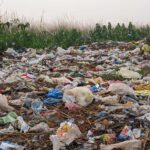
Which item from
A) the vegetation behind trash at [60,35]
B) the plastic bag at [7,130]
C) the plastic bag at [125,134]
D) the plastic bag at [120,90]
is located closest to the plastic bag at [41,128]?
the plastic bag at [7,130]

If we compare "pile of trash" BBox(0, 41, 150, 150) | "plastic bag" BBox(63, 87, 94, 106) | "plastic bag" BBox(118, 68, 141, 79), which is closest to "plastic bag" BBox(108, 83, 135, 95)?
"pile of trash" BBox(0, 41, 150, 150)

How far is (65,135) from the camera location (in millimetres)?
4754

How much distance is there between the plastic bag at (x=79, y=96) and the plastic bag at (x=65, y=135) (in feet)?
2.82

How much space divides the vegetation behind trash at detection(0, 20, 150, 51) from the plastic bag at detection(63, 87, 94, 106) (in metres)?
7.25

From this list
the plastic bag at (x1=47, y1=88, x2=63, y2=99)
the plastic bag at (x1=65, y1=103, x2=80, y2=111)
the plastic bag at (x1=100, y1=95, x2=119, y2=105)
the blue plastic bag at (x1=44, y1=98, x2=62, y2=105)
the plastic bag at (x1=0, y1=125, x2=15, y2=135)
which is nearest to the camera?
the plastic bag at (x1=0, y1=125, x2=15, y2=135)

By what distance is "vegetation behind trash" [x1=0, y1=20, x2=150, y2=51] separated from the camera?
14.7 meters

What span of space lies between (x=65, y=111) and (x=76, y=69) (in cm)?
406

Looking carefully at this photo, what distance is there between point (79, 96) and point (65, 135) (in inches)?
49.7

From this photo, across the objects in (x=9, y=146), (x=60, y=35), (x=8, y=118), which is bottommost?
(x=9, y=146)

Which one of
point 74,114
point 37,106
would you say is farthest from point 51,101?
point 74,114

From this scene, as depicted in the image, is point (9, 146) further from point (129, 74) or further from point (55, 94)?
point (129, 74)

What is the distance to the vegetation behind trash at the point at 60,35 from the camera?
14656 mm

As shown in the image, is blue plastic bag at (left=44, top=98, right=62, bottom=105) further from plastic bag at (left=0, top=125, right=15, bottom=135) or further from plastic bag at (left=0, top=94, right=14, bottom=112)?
plastic bag at (left=0, top=125, right=15, bottom=135)

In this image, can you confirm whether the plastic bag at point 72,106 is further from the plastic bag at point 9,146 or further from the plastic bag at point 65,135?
the plastic bag at point 9,146
